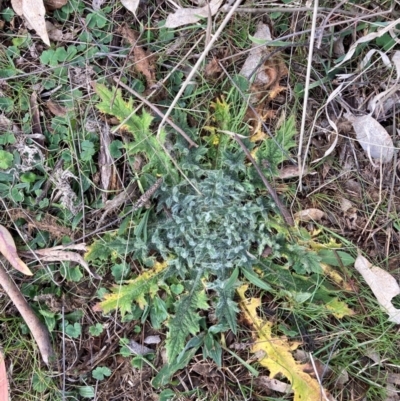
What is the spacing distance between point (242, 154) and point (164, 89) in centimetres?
38

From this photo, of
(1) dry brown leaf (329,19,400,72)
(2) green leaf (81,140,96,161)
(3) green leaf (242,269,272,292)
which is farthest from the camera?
(2) green leaf (81,140,96,161)

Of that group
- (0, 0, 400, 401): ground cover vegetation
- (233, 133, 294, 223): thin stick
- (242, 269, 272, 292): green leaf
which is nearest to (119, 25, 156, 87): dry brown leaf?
(0, 0, 400, 401): ground cover vegetation

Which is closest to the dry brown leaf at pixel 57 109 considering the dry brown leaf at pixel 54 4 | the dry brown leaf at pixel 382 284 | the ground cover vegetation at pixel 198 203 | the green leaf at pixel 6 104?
the ground cover vegetation at pixel 198 203

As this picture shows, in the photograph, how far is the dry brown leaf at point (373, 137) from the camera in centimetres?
185

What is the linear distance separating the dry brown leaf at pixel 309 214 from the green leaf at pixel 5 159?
1061mm

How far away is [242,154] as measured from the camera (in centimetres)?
181

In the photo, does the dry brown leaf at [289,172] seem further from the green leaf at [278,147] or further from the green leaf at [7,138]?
the green leaf at [7,138]

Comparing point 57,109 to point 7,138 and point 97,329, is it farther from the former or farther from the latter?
point 97,329

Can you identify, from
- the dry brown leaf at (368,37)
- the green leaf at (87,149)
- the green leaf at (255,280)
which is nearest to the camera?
the dry brown leaf at (368,37)

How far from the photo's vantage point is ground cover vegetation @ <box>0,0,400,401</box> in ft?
5.97

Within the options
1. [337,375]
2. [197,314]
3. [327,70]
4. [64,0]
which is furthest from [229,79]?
[337,375]

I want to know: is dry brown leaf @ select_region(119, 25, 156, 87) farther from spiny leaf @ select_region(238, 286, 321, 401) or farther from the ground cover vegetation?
spiny leaf @ select_region(238, 286, 321, 401)

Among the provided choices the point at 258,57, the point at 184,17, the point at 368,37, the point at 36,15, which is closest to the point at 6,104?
the point at 36,15

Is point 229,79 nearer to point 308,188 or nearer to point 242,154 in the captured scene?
point 242,154
